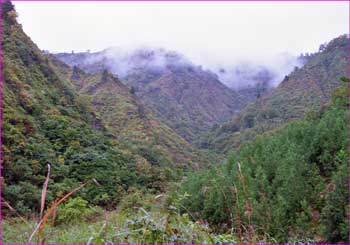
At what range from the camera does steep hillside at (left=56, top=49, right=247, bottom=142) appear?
6869 centimetres

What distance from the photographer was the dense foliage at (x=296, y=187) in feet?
22.6

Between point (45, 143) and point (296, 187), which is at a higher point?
point (45, 143)

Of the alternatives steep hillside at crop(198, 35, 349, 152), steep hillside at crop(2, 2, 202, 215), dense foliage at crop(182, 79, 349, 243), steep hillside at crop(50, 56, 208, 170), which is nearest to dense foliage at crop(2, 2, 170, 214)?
steep hillside at crop(2, 2, 202, 215)

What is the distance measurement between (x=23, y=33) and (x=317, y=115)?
16.8 meters

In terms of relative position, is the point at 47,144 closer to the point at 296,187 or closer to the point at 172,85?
the point at 296,187

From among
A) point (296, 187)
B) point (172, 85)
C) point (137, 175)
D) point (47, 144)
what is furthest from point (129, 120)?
point (172, 85)

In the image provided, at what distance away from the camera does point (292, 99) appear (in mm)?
46969

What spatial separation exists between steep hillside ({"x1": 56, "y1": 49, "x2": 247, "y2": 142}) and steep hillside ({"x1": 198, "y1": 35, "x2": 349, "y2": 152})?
1223 cm

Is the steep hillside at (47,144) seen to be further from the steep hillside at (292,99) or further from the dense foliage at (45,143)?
the steep hillside at (292,99)

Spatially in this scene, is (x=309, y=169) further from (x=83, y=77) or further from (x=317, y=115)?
(x=83, y=77)

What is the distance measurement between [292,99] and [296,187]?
41.0 metres

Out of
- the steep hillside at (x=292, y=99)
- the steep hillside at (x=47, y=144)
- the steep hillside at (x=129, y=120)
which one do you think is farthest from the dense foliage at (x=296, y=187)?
the steep hillside at (x=292, y=99)

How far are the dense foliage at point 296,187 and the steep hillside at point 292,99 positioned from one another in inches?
1137

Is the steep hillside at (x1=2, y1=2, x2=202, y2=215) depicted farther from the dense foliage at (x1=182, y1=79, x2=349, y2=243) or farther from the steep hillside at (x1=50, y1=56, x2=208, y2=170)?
the steep hillside at (x1=50, y1=56, x2=208, y2=170)
